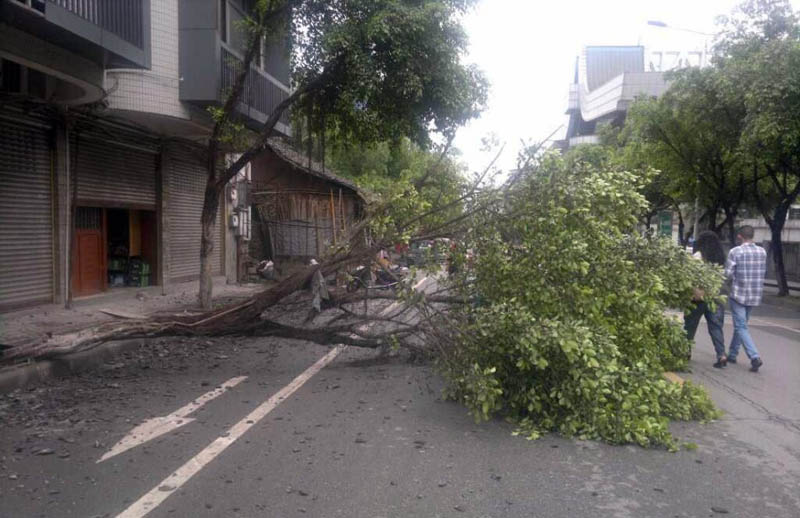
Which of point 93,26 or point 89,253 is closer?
point 93,26

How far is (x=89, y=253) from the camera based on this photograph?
14.3 m

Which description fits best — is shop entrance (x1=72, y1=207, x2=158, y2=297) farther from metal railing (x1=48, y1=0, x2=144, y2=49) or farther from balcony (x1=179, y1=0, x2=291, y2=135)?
metal railing (x1=48, y1=0, x2=144, y2=49)

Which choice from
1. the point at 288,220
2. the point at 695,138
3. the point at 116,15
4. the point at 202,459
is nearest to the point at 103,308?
the point at 116,15

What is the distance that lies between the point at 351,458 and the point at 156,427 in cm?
199

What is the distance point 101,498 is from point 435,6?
948cm

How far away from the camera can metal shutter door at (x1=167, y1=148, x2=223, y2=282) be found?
16.8 m

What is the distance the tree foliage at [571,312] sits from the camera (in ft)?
19.2

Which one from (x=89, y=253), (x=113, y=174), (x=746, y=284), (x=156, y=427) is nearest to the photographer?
(x=156, y=427)

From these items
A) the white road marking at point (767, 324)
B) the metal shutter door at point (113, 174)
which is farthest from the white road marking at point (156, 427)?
the white road marking at point (767, 324)

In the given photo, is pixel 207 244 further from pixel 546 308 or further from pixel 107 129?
pixel 546 308

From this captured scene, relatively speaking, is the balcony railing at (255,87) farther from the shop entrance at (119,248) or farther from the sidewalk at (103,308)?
the sidewalk at (103,308)

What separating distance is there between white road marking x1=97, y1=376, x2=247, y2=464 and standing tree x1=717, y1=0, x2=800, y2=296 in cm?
1502

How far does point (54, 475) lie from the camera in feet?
16.4

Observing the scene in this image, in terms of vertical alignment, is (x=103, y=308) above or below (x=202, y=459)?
above
